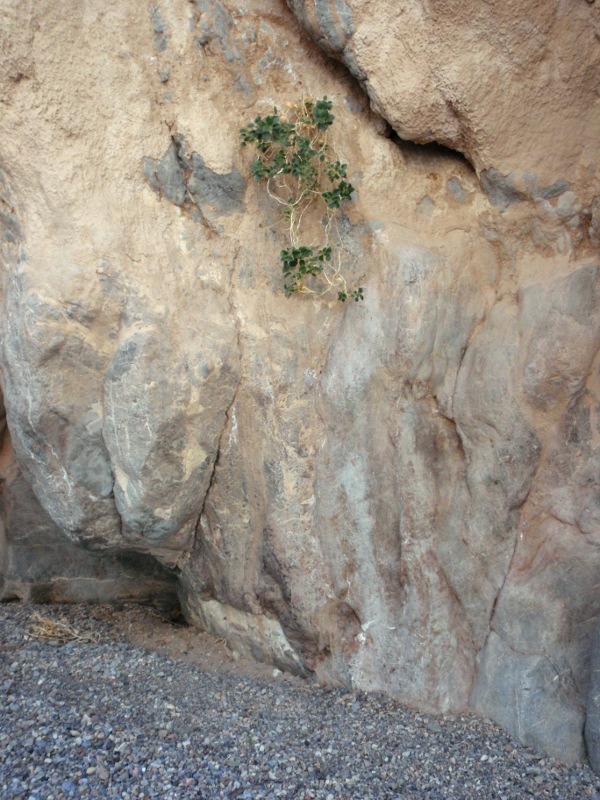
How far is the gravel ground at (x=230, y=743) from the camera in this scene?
123 inches

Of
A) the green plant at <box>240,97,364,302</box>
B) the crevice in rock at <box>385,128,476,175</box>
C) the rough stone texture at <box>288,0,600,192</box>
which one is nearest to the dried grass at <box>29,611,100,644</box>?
the green plant at <box>240,97,364,302</box>

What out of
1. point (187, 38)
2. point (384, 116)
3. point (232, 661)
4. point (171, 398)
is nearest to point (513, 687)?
point (232, 661)

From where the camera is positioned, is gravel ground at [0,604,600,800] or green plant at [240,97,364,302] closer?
gravel ground at [0,604,600,800]

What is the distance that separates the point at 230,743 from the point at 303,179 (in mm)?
2667

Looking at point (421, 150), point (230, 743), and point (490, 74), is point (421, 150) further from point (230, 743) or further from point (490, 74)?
point (230, 743)

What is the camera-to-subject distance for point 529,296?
3531 millimetres

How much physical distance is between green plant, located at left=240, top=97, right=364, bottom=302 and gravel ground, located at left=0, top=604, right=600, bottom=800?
2.07 metres

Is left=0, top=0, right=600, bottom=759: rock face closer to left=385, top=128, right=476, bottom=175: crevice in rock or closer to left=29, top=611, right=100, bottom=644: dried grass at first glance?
left=385, top=128, right=476, bottom=175: crevice in rock

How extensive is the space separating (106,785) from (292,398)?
1.93 metres

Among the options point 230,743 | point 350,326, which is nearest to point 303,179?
point 350,326

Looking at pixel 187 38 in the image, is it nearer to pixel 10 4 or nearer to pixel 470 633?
pixel 10 4

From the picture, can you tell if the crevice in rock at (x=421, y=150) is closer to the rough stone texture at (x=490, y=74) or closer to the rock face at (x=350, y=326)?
the rock face at (x=350, y=326)

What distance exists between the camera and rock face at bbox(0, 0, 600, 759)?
341 centimetres

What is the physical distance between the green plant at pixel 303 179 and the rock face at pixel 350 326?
0.26 ft
